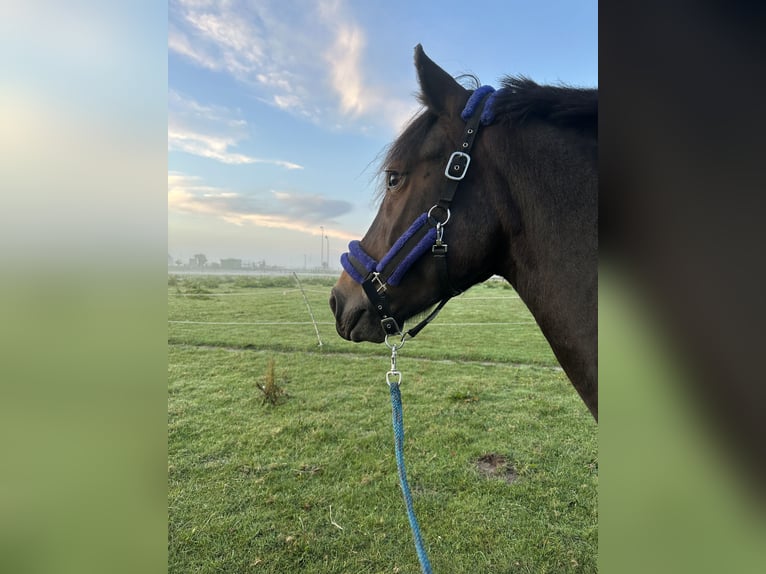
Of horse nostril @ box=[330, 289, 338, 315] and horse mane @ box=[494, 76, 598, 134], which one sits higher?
horse mane @ box=[494, 76, 598, 134]

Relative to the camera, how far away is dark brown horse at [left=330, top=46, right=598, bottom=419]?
4.38 ft

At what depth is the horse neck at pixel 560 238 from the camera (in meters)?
1.29

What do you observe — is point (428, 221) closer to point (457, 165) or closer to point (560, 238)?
point (457, 165)

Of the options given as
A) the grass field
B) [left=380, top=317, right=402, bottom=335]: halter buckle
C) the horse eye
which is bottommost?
the grass field

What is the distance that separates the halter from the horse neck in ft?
0.61

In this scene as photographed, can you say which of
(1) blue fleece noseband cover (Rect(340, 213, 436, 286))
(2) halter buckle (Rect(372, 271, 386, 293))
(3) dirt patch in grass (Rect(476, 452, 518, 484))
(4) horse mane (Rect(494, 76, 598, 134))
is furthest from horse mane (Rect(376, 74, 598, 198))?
(3) dirt patch in grass (Rect(476, 452, 518, 484))

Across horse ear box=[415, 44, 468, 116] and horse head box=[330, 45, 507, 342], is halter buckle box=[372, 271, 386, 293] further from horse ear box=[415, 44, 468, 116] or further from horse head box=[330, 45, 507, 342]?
horse ear box=[415, 44, 468, 116]

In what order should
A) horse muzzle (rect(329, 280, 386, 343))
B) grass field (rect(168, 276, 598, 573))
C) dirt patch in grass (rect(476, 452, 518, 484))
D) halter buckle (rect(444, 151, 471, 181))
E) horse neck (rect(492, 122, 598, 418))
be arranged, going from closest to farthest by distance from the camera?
horse neck (rect(492, 122, 598, 418)) < halter buckle (rect(444, 151, 471, 181)) < horse muzzle (rect(329, 280, 386, 343)) < grass field (rect(168, 276, 598, 573)) < dirt patch in grass (rect(476, 452, 518, 484))

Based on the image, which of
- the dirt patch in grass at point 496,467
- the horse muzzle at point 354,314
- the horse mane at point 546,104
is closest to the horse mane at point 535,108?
the horse mane at point 546,104

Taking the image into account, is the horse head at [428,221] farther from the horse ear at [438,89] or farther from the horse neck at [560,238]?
the horse neck at [560,238]
